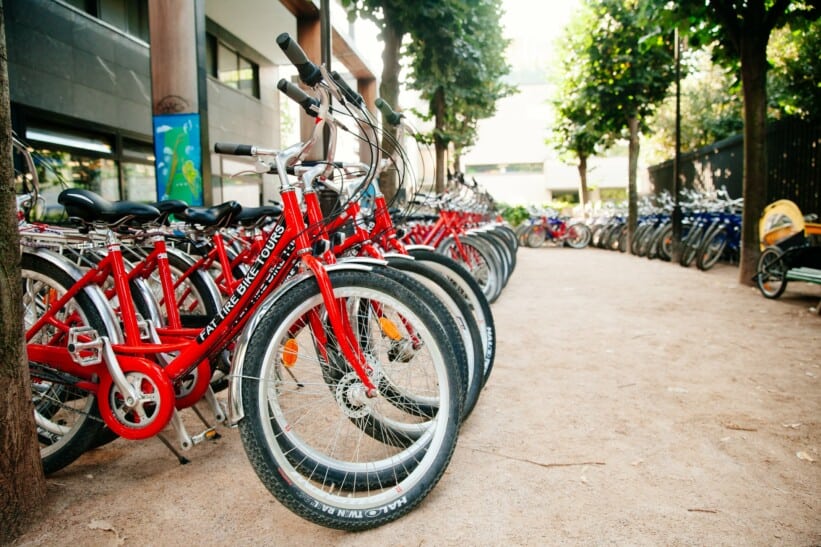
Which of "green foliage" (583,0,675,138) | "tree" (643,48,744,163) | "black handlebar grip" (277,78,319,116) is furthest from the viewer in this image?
"tree" (643,48,744,163)

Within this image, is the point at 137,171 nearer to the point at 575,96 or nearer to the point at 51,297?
the point at 51,297

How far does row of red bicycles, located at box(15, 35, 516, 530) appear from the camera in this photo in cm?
189

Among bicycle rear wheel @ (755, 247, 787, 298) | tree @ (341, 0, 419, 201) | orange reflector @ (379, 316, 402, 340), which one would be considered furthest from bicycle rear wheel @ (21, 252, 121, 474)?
bicycle rear wheel @ (755, 247, 787, 298)

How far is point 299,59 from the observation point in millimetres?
1817

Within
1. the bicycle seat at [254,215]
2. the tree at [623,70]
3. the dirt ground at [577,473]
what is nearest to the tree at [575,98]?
the tree at [623,70]

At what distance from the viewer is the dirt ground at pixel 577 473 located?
1906 millimetres

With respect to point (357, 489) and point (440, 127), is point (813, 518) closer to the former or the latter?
point (357, 489)

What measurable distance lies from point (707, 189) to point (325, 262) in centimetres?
1366

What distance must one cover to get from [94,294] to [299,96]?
1.24 m

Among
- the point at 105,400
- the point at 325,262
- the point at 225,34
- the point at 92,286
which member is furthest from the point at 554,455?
the point at 225,34

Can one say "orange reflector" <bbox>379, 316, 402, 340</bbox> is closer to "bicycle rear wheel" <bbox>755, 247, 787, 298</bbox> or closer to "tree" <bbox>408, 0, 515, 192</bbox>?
"bicycle rear wheel" <bbox>755, 247, 787, 298</bbox>

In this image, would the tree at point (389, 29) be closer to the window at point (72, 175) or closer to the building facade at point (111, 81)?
the building facade at point (111, 81)

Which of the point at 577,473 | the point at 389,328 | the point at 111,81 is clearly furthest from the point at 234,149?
the point at 111,81

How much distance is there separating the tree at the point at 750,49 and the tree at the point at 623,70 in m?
5.80
